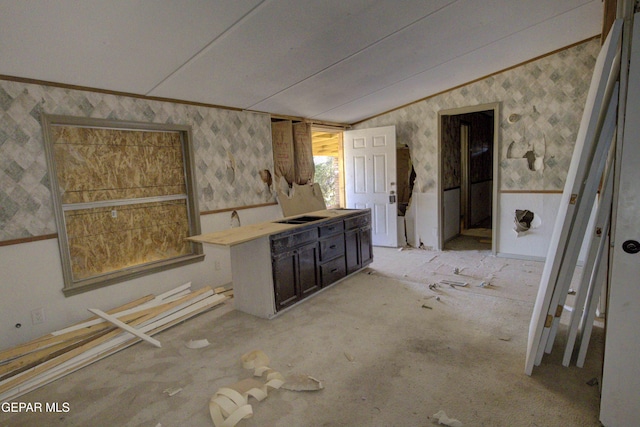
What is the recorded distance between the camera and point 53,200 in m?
2.94

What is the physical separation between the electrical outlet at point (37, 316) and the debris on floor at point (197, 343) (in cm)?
127

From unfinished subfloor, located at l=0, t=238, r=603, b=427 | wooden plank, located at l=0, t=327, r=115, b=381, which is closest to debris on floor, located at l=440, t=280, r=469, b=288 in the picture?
unfinished subfloor, located at l=0, t=238, r=603, b=427

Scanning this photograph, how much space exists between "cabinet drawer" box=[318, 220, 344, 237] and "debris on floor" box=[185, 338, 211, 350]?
159 centimetres

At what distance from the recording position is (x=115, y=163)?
3494mm

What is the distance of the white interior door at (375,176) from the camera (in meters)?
5.66

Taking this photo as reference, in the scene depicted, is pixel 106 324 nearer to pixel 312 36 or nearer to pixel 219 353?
pixel 219 353

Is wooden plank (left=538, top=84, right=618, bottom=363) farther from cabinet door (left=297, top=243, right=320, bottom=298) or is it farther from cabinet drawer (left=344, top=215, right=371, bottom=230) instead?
cabinet drawer (left=344, top=215, right=371, bottom=230)

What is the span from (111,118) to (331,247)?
2.64 metres

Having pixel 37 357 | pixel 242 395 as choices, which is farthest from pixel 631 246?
pixel 37 357

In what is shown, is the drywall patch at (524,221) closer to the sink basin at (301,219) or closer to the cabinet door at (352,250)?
the cabinet door at (352,250)

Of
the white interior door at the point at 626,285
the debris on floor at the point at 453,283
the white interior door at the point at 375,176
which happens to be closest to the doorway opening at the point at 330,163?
the white interior door at the point at 375,176

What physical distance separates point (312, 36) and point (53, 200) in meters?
2.65

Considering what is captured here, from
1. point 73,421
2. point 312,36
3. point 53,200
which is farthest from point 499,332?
point 53,200

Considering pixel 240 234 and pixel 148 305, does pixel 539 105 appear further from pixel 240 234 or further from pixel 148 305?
pixel 148 305
